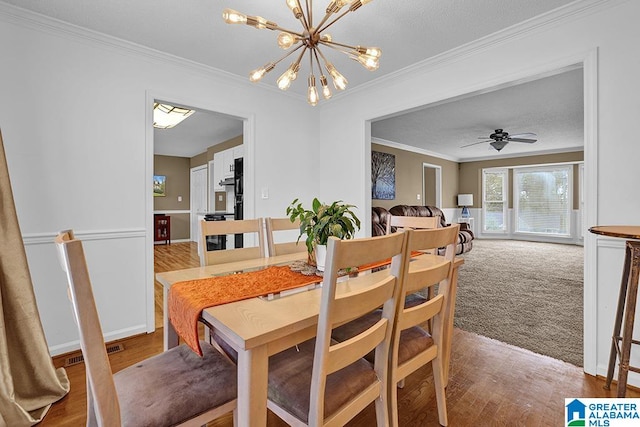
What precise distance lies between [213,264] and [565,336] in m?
2.79

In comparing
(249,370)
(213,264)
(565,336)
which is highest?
(213,264)

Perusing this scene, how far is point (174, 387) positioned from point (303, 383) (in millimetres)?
437

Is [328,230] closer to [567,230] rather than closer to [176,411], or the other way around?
[176,411]

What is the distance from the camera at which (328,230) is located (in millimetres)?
1497

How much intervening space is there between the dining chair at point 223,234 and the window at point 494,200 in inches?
329

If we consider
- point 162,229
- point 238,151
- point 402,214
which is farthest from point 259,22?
point 162,229

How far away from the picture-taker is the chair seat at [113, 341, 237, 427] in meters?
0.92

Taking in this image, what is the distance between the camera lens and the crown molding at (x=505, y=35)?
1.96 meters

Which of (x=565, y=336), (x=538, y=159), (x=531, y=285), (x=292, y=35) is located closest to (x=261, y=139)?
(x=292, y=35)

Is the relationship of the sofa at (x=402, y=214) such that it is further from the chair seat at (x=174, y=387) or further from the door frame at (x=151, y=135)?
the chair seat at (x=174, y=387)

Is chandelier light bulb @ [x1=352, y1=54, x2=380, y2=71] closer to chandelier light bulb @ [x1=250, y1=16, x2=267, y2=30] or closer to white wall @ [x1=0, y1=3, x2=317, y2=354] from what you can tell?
chandelier light bulb @ [x1=250, y1=16, x2=267, y2=30]

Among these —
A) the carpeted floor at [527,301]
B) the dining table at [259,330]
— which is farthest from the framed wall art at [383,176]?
the dining table at [259,330]

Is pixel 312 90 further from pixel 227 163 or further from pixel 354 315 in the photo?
pixel 227 163

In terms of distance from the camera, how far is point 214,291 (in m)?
1.25
